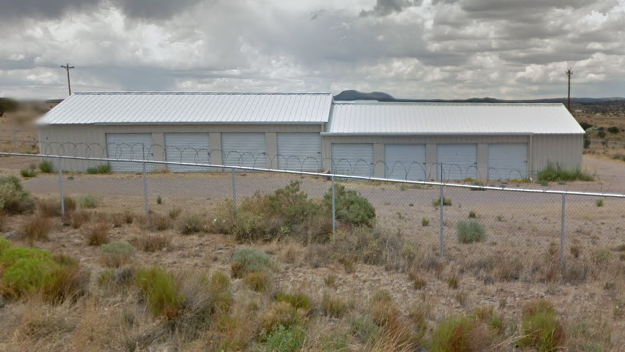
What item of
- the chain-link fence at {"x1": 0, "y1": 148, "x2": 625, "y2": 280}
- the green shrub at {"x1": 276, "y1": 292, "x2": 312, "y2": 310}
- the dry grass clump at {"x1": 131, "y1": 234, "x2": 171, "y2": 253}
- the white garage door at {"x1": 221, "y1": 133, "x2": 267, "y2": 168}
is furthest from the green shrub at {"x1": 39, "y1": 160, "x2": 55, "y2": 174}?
the green shrub at {"x1": 276, "y1": 292, "x2": 312, "y2": 310}

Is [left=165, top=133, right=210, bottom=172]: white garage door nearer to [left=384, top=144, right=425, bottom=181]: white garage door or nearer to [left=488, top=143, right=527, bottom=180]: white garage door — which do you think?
[left=384, top=144, right=425, bottom=181]: white garage door

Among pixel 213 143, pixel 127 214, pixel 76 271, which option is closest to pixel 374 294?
pixel 76 271

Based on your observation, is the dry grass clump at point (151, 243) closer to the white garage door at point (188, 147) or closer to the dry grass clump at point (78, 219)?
the dry grass clump at point (78, 219)

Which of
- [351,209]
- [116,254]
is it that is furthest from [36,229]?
[351,209]

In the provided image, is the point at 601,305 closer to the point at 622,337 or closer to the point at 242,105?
the point at 622,337

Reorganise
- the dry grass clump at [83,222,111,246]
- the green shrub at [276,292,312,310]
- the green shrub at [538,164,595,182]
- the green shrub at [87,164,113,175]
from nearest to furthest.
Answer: the green shrub at [276,292,312,310], the dry grass clump at [83,222,111,246], the green shrub at [538,164,595,182], the green shrub at [87,164,113,175]

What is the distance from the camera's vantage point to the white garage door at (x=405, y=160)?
2934 cm

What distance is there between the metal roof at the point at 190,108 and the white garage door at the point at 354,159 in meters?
2.24

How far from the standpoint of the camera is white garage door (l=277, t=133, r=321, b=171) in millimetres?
30422

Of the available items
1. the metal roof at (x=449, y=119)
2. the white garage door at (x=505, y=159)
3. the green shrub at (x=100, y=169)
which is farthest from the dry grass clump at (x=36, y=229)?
the white garage door at (x=505, y=159)

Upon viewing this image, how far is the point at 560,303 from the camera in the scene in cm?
755

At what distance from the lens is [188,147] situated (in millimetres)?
31375

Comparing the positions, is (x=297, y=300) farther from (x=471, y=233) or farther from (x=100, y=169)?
(x=100, y=169)

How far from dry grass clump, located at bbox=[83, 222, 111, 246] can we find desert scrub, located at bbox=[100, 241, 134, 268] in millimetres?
1135
